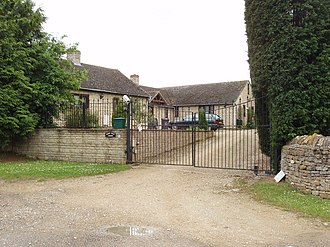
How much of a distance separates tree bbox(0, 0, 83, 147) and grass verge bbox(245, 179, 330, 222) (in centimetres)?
1061

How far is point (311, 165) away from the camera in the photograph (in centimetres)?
749

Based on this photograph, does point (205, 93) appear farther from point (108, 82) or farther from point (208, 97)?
point (108, 82)

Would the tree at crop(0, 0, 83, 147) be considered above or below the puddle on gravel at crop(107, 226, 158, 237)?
above

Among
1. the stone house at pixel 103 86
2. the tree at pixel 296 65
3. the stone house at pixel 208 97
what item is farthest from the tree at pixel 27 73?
the stone house at pixel 208 97

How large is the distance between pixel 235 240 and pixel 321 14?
710cm

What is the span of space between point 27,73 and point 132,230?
1242cm

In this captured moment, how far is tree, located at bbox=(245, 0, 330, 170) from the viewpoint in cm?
862

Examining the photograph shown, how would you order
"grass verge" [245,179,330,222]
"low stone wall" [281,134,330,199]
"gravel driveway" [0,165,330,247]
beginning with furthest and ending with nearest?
1. "low stone wall" [281,134,330,199]
2. "grass verge" [245,179,330,222]
3. "gravel driveway" [0,165,330,247]

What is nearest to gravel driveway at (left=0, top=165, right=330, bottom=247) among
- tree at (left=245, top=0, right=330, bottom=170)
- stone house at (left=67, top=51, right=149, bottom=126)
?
tree at (left=245, top=0, right=330, bottom=170)

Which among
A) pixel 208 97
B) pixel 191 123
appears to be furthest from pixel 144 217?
pixel 208 97

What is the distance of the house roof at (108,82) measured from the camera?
89.5 ft

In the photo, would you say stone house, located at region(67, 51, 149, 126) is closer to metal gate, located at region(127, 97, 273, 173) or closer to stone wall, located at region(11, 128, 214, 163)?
metal gate, located at region(127, 97, 273, 173)

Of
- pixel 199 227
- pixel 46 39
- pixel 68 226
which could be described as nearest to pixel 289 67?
pixel 199 227

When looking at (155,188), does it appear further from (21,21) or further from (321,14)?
(21,21)
